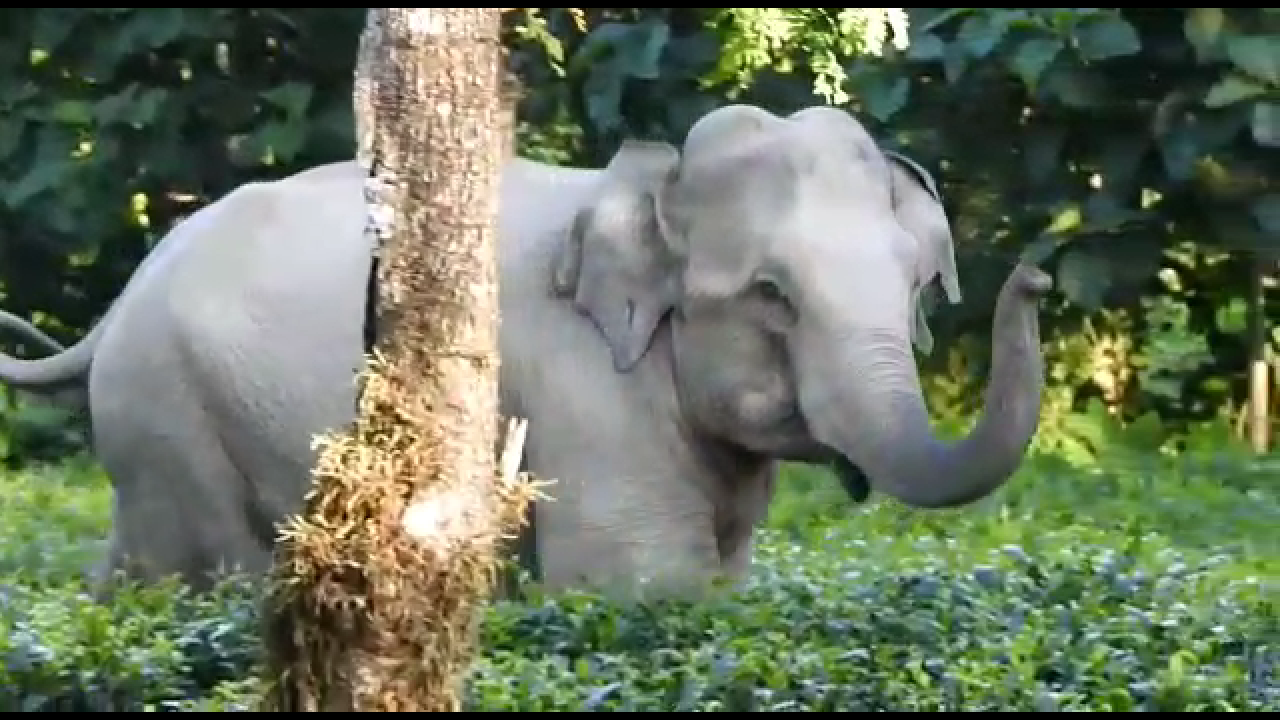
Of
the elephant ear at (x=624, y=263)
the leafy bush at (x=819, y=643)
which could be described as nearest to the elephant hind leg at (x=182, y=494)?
the leafy bush at (x=819, y=643)

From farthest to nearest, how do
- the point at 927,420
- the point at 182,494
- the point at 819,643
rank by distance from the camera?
the point at 182,494 → the point at 927,420 → the point at 819,643

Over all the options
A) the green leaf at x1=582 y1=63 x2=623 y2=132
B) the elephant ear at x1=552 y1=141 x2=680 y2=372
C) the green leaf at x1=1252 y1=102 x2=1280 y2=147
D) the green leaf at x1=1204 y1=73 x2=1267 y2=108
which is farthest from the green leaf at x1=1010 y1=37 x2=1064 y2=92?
the elephant ear at x1=552 y1=141 x2=680 y2=372

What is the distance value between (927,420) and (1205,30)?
5.31m

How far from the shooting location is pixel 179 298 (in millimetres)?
7859

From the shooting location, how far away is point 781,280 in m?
7.22

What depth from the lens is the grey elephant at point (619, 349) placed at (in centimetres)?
715

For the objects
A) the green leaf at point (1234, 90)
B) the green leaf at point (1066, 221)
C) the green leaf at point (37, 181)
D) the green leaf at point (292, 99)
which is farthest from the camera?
the green leaf at point (37, 181)

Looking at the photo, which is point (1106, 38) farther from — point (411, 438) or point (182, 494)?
point (411, 438)

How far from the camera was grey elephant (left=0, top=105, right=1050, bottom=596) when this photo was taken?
7.15 m

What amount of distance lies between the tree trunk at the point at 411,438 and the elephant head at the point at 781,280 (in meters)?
2.19

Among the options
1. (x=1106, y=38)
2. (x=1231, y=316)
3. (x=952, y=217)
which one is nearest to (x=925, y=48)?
(x=1106, y=38)

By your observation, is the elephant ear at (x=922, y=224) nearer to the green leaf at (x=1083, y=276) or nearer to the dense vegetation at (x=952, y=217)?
the dense vegetation at (x=952, y=217)

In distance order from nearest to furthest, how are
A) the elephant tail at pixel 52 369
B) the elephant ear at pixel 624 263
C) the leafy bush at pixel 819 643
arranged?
the leafy bush at pixel 819 643 < the elephant ear at pixel 624 263 < the elephant tail at pixel 52 369

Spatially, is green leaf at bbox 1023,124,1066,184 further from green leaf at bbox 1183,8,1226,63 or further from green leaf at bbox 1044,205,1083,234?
green leaf at bbox 1183,8,1226,63
